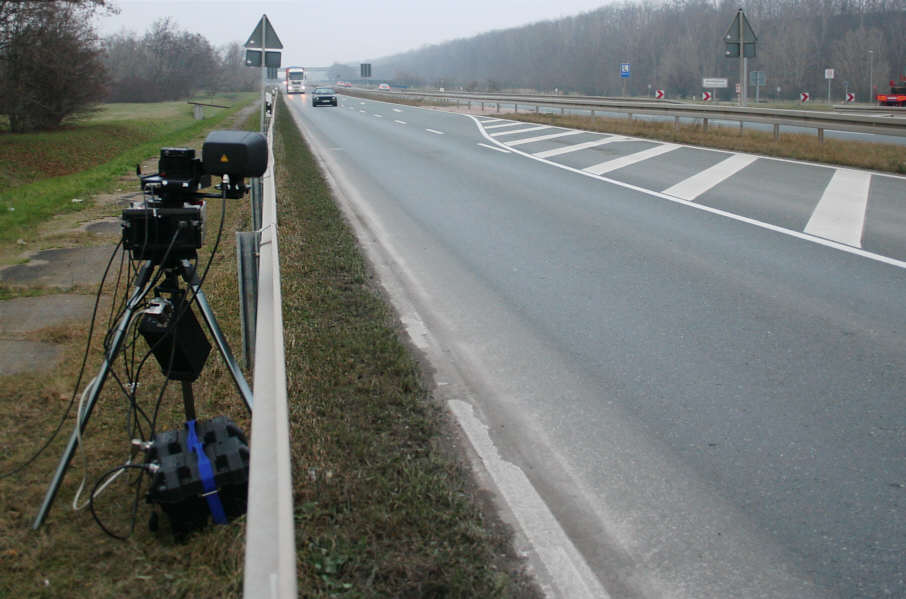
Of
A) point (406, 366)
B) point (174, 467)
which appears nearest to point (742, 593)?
point (174, 467)

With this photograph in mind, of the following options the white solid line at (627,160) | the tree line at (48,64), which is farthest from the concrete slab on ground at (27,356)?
the tree line at (48,64)

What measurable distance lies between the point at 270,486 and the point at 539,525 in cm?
151

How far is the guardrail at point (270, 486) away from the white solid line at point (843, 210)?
687cm

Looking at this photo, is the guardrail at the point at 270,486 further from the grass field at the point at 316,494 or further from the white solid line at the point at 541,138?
the white solid line at the point at 541,138

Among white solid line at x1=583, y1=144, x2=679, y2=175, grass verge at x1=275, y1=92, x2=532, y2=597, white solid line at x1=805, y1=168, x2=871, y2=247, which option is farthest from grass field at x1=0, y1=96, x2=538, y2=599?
white solid line at x1=583, y1=144, x2=679, y2=175

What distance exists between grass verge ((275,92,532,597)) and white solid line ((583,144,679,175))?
9.13m

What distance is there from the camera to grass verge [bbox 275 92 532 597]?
3.02 meters

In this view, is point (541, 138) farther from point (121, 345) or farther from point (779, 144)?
point (121, 345)

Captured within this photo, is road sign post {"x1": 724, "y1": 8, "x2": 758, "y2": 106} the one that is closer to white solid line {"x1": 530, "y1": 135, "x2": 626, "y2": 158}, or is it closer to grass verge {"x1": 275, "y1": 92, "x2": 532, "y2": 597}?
white solid line {"x1": 530, "y1": 135, "x2": 626, "y2": 158}

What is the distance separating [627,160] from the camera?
53.1 ft

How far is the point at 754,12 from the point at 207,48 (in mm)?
63400

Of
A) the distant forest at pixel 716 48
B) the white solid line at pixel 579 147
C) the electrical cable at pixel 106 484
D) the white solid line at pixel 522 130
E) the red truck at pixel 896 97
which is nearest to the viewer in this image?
the electrical cable at pixel 106 484

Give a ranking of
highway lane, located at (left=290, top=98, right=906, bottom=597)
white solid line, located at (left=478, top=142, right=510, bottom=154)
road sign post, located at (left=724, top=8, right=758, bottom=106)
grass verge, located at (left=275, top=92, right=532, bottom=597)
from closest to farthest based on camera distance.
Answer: grass verge, located at (left=275, top=92, right=532, bottom=597), highway lane, located at (left=290, top=98, right=906, bottom=597), white solid line, located at (left=478, top=142, right=510, bottom=154), road sign post, located at (left=724, top=8, right=758, bottom=106)

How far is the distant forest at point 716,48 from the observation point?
7962 cm
